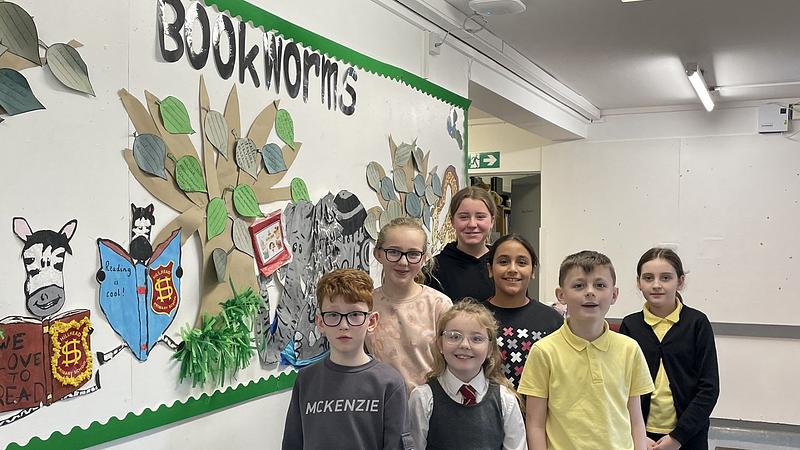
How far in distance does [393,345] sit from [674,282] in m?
1.06

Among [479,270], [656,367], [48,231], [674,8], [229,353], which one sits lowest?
[656,367]

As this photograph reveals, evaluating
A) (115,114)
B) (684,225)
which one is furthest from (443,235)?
(684,225)

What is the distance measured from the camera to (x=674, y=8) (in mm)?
3084

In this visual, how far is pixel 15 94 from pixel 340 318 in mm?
831

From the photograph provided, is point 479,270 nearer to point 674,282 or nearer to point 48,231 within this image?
point 674,282

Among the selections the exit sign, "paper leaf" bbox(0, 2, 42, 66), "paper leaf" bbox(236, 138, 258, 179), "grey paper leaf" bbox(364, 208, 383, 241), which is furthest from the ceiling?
"paper leaf" bbox(0, 2, 42, 66)

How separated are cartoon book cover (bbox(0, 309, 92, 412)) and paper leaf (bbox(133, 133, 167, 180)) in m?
0.36

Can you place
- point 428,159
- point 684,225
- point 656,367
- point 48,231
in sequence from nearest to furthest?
1. point 48,231
2. point 656,367
3. point 428,159
4. point 684,225

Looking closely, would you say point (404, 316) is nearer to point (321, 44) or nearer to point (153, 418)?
point (153, 418)

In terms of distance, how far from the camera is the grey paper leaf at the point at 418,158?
2.90 meters

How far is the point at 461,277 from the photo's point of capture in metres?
2.30

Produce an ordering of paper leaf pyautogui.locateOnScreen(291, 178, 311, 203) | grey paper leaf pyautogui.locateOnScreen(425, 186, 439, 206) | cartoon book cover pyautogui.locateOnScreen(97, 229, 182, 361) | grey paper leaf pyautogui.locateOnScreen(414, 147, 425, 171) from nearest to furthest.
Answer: cartoon book cover pyautogui.locateOnScreen(97, 229, 182, 361) < paper leaf pyautogui.locateOnScreen(291, 178, 311, 203) < grey paper leaf pyautogui.locateOnScreen(414, 147, 425, 171) < grey paper leaf pyautogui.locateOnScreen(425, 186, 439, 206)

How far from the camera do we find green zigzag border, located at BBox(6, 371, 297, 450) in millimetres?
1357

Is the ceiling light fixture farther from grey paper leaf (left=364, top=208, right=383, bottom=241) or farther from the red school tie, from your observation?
the red school tie
